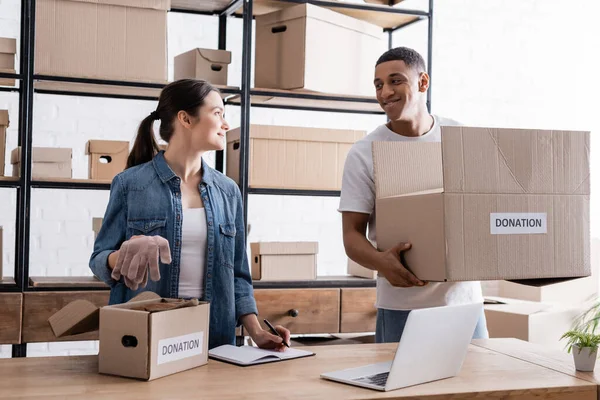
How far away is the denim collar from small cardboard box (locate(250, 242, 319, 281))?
0.99m

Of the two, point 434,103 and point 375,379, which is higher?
point 434,103

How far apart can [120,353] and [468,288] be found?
41.7 inches

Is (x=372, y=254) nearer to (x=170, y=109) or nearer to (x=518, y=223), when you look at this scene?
(x=518, y=223)

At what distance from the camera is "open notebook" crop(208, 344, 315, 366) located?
178 centimetres

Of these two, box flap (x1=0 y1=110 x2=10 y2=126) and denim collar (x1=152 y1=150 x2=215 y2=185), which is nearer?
denim collar (x1=152 y1=150 x2=215 y2=185)

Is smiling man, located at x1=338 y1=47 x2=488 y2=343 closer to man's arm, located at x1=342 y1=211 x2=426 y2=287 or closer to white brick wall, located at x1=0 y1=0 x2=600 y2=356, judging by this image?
man's arm, located at x1=342 y1=211 x2=426 y2=287

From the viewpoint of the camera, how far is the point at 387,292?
223cm

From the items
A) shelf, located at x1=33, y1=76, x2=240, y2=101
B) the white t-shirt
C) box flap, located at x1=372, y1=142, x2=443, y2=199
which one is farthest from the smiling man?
shelf, located at x1=33, y1=76, x2=240, y2=101

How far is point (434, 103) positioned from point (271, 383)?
276 cm

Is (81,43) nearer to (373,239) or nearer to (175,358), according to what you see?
(373,239)

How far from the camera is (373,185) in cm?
224

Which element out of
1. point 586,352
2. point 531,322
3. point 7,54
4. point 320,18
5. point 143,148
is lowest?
point 531,322

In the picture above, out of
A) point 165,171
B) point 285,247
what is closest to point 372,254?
point 165,171

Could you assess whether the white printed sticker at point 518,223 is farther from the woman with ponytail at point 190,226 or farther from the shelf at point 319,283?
the shelf at point 319,283
